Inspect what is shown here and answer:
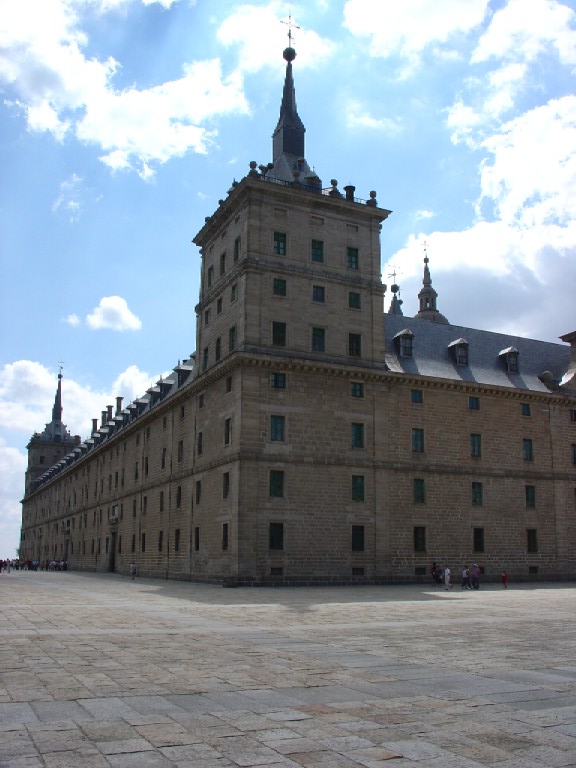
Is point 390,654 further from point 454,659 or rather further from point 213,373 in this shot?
point 213,373

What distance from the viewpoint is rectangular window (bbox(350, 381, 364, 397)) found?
1786 inches

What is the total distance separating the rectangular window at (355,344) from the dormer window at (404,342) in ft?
14.4

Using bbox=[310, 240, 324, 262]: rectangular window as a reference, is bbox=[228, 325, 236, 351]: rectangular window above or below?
below

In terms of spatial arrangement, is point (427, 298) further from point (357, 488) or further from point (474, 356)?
point (357, 488)

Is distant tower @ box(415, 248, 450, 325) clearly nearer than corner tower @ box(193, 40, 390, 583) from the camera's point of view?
No

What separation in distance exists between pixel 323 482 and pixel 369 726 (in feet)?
115

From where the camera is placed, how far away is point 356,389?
45.6 meters

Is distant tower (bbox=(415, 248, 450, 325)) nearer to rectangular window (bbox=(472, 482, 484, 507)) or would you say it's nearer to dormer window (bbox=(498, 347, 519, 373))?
dormer window (bbox=(498, 347, 519, 373))

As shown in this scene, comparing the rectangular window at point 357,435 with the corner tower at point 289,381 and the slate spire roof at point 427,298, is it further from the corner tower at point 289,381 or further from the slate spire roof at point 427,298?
the slate spire roof at point 427,298

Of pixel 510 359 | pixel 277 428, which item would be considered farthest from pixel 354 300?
pixel 510 359

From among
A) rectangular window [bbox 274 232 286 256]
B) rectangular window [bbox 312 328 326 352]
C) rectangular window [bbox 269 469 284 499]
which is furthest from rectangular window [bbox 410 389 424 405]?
rectangular window [bbox 274 232 286 256]

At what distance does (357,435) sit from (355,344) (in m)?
5.80

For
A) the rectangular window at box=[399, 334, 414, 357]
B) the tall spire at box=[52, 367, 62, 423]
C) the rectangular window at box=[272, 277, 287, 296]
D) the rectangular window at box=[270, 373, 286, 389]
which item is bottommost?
the rectangular window at box=[270, 373, 286, 389]

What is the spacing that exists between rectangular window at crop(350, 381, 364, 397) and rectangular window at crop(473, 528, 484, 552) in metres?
12.0
